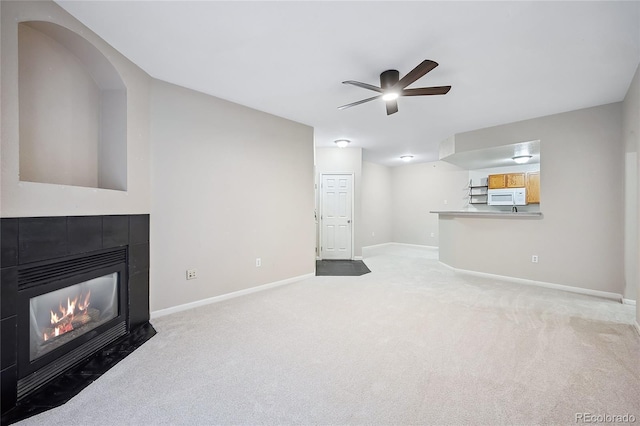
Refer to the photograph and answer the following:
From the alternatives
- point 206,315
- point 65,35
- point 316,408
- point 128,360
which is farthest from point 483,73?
point 128,360

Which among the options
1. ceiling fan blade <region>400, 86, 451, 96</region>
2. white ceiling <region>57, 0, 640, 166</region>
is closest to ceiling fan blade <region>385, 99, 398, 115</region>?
ceiling fan blade <region>400, 86, 451, 96</region>

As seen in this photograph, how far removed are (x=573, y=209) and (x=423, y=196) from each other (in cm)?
436

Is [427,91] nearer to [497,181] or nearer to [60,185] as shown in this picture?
[60,185]

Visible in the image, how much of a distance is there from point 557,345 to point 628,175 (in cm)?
272

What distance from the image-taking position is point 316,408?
1.59 metres

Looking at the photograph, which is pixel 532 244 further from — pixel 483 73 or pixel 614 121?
pixel 483 73

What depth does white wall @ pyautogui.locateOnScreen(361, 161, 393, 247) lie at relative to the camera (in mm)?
8039

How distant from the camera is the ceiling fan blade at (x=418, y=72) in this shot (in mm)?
2227

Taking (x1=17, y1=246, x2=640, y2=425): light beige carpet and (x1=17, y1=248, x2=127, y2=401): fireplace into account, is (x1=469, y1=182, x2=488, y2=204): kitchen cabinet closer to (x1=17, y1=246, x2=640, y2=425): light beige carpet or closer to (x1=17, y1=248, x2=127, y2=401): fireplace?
(x1=17, y1=246, x2=640, y2=425): light beige carpet

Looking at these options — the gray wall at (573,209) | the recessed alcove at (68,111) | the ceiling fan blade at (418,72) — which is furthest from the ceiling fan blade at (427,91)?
the recessed alcove at (68,111)

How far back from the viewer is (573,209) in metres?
3.98

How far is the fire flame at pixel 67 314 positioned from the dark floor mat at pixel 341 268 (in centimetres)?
337

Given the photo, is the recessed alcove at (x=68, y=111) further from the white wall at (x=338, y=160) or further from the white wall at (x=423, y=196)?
the white wall at (x=423, y=196)

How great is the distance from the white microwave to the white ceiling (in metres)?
3.03
